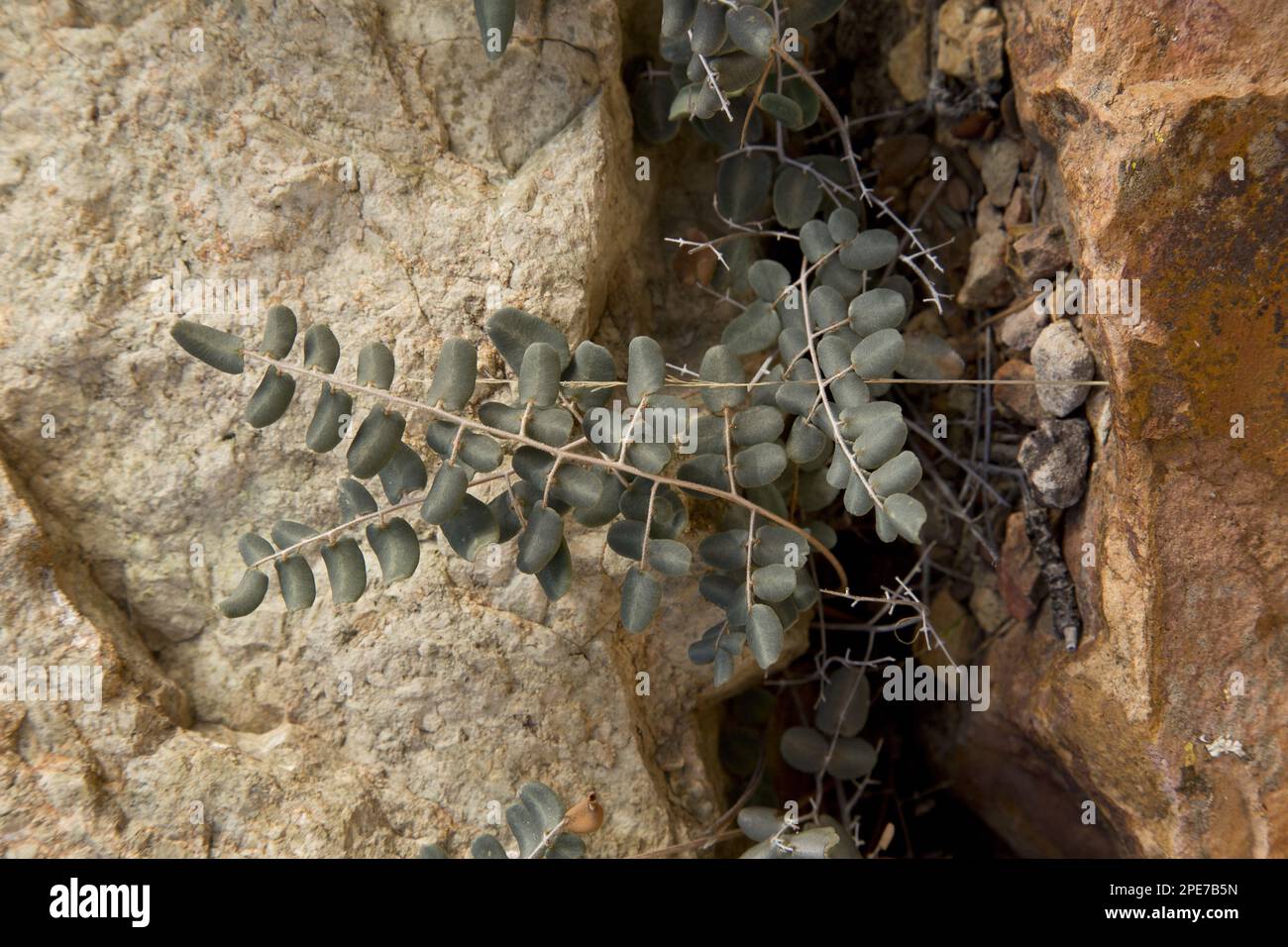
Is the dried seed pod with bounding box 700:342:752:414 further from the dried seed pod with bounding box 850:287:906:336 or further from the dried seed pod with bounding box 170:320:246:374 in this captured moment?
the dried seed pod with bounding box 170:320:246:374

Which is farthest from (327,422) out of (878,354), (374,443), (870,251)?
(870,251)

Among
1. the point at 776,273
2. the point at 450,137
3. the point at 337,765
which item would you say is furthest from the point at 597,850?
the point at 450,137

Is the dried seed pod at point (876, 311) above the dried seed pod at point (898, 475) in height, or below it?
above

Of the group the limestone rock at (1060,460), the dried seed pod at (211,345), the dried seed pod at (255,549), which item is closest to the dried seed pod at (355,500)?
the dried seed pod at (255,549)

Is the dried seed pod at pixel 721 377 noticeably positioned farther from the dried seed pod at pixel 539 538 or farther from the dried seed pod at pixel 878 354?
the dried seed pod at pixel 539 538

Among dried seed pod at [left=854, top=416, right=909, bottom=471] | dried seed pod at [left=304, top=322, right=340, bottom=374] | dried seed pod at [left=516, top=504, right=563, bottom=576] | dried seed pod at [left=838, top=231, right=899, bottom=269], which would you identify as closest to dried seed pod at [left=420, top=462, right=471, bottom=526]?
dried seed pod at [left=516, top=504, right=563, bottom=576]

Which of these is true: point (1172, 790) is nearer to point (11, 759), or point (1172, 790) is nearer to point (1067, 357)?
point (1067, 357)

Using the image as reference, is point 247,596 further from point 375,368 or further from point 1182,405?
point 1182,405
